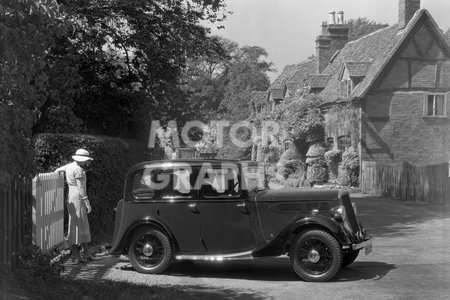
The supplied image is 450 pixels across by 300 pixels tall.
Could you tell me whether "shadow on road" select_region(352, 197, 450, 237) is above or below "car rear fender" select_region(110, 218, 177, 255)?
below

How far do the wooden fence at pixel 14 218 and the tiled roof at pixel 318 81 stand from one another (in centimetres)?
3705

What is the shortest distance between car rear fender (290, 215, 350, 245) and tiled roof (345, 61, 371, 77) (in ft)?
99.4

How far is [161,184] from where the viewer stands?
10.1 metres

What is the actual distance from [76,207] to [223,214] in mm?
2587

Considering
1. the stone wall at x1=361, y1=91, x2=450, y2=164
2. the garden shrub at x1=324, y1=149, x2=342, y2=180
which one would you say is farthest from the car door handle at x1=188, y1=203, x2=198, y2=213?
the garden shrub at x1=324, y1=149, x2=342, y2=180

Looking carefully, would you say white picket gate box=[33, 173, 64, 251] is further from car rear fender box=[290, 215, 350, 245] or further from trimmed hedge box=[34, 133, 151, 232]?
car rear fender box=[290, 215, 350, 245]

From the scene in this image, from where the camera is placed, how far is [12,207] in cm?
785

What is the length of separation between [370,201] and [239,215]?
18663 mm

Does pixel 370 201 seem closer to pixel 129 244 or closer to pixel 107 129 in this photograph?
pixel 107 129

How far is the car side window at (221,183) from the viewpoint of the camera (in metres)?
9.76

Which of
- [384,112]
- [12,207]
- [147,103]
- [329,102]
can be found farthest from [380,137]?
[12,207]

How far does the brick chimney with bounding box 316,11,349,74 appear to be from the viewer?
48.4 metres

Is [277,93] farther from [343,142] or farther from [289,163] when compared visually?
[343,142]

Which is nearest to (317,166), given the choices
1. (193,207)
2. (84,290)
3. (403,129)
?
(403,129)
